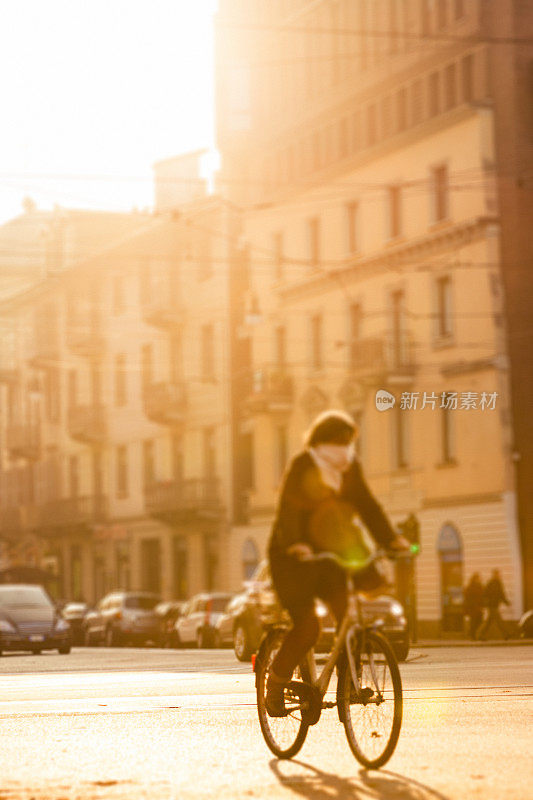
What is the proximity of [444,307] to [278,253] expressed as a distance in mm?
10434

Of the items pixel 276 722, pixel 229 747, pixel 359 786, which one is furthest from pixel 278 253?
pixel 359 786

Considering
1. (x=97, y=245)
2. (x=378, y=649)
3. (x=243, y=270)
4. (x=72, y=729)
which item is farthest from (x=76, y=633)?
(x=378, y=649)

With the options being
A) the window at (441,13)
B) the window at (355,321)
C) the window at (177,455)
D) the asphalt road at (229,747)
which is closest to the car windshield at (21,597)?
the window at (355,321)

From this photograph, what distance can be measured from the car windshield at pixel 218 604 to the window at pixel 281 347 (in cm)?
1617

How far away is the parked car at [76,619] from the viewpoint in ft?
168

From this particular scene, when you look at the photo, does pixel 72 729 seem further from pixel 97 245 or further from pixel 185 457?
pixel 97 245

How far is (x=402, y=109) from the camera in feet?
165

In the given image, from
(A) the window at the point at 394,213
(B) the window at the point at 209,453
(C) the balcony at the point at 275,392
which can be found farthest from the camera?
(B) the window at the point at 209,453

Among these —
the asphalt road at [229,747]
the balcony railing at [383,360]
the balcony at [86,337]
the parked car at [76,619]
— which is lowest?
the parked car at [76,619]

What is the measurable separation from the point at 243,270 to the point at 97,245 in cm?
1630

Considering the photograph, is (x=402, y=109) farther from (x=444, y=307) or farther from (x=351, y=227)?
(x=444, y=307)

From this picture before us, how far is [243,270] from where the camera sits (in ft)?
200

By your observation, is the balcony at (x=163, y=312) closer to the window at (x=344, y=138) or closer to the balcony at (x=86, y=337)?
the balcony at (x=86, y=337)

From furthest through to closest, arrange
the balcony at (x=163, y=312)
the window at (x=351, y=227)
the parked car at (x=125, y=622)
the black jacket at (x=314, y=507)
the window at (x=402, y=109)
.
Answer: the balcony at (x=163, y=312)
the window at (x=351, y=227)
the window at (x=402, y=109)
the parked car at (x=125, y=622)
the black jacket at (x=314, y=507)
